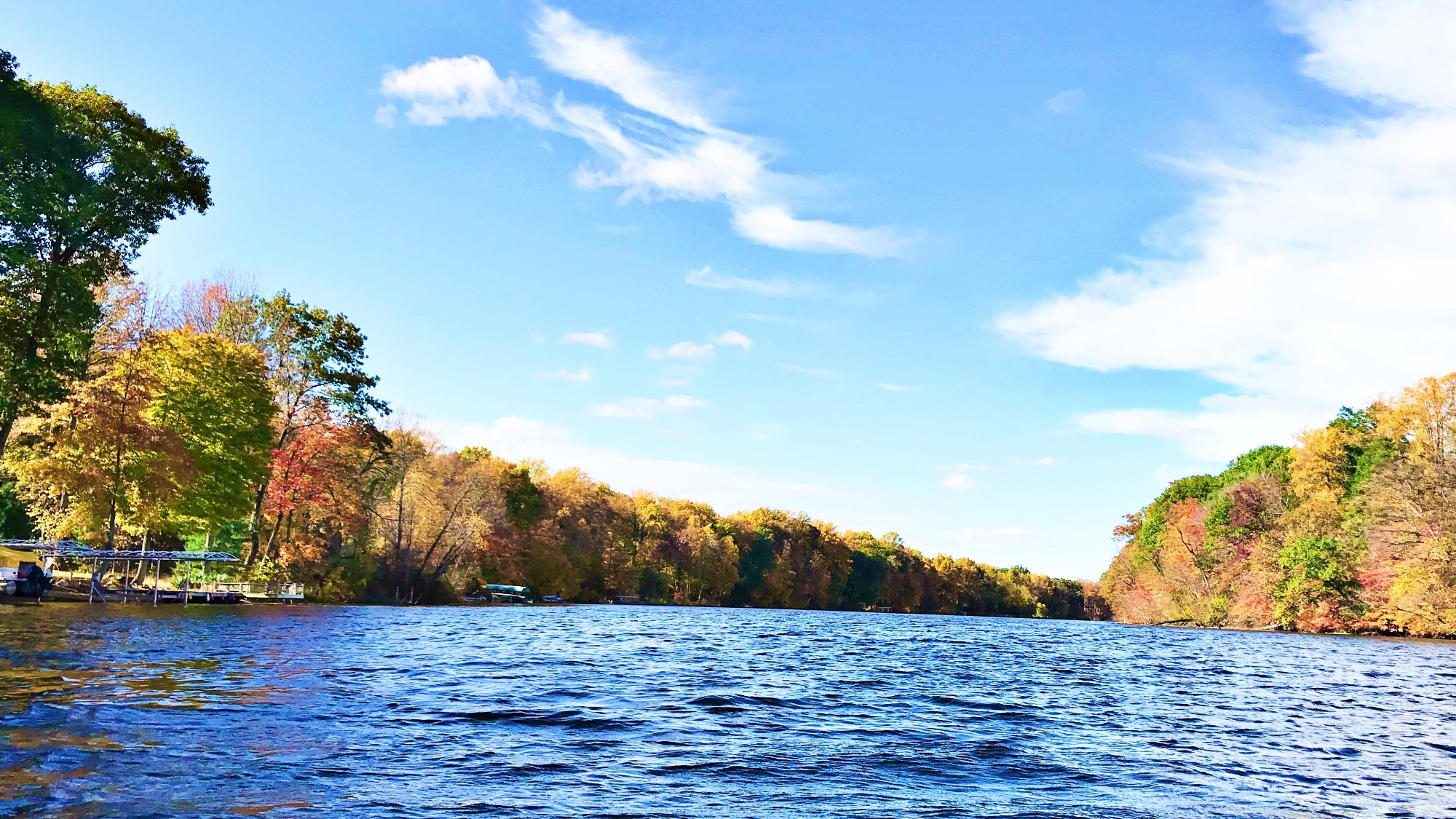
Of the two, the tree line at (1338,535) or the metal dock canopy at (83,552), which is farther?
the tree line at (1338,535)

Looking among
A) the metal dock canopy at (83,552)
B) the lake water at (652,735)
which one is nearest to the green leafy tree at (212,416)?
the metal dock canopy at (83,552)

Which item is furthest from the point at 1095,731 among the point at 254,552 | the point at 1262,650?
the point at 254,552

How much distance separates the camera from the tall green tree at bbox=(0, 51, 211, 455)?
32000 millimetres

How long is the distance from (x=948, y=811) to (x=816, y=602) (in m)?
187

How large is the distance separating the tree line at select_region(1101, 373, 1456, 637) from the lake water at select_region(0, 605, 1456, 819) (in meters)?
40.1

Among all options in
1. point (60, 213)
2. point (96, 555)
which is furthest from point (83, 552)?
point (60, 213)

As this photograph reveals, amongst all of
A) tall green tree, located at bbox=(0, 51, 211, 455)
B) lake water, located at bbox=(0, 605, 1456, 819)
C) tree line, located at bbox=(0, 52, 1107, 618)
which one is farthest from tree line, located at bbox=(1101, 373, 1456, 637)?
tall green tree, located at bbox=(0, 51, 211, 455)

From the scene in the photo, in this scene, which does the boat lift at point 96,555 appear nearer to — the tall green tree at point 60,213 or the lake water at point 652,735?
the tall green tree at point 60,213

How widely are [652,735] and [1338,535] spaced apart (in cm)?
8556

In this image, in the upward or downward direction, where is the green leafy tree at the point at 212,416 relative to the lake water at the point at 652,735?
upward

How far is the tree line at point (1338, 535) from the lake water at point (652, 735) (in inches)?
1579

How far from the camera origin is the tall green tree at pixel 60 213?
32.0 meters

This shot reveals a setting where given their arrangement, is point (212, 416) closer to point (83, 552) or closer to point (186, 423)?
point (186, 423)

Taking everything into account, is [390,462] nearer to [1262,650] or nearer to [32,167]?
[32,167]
